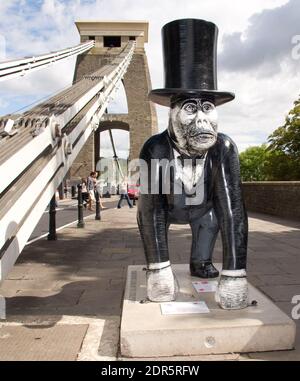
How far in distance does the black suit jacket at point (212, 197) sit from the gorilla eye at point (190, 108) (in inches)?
10.9

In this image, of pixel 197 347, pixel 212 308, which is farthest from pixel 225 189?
pixel 197 347

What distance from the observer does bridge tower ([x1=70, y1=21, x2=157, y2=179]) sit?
122 feet

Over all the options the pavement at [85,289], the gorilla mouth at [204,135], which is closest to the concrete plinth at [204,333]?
the pavement at [85,289]

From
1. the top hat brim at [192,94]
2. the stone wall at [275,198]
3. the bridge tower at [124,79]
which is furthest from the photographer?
the bridge tower at [124,79]

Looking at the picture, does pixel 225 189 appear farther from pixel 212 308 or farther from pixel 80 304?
pixel 80 304

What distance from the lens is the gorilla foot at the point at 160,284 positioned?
3.07m

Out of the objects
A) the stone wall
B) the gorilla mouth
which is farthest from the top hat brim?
the stone wall

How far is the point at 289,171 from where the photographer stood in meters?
23.3

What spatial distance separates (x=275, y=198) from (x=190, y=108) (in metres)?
10.3

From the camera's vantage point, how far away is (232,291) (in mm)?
2914

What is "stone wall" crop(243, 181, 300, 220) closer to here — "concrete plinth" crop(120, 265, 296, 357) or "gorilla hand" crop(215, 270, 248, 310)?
"gorilla hand" crop(215, 270, 248, 310)

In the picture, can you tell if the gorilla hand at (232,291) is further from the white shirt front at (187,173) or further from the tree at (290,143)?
the tree at (290,143)

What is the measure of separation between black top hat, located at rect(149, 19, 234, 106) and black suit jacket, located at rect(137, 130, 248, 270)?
1.07ft

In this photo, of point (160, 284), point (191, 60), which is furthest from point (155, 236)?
point (191, 60)
